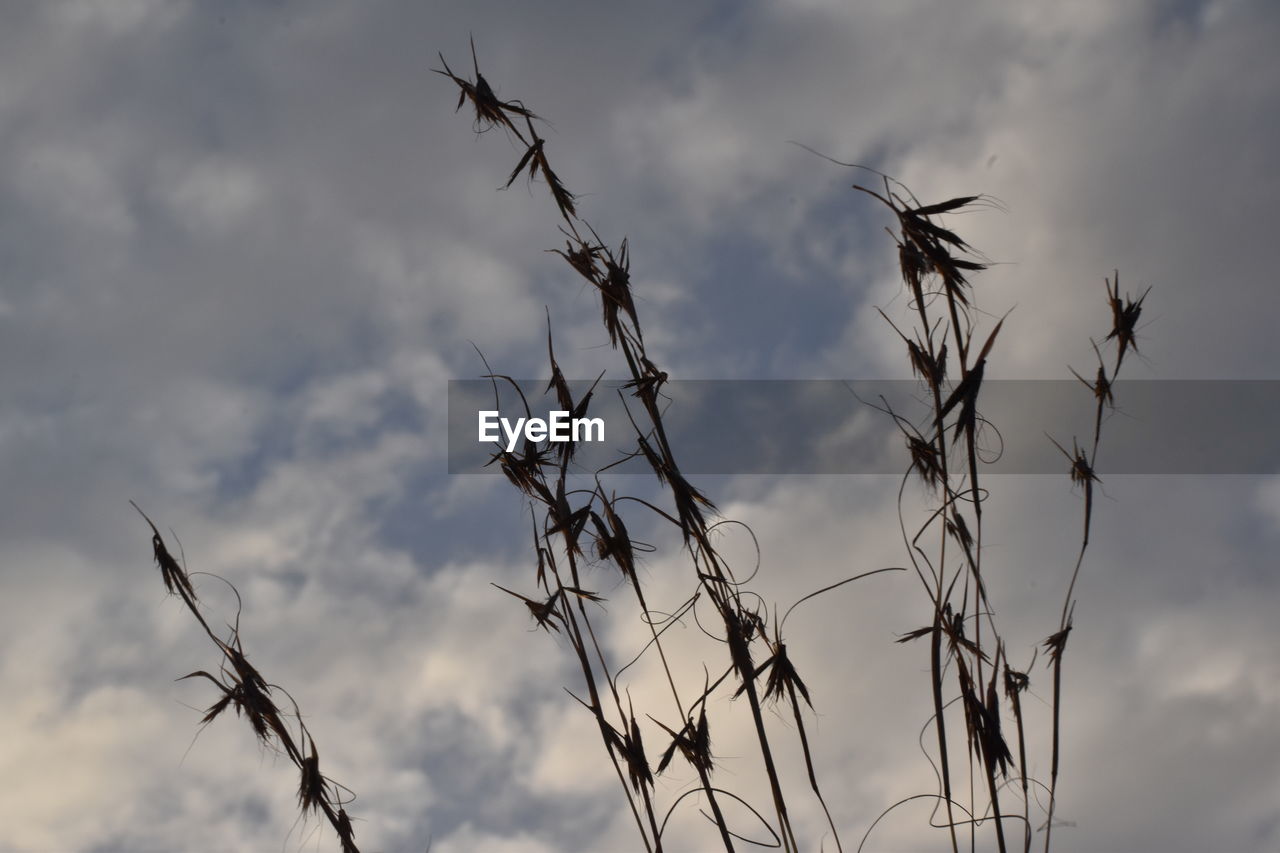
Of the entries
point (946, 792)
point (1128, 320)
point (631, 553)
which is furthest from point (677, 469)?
point (1128, 320)

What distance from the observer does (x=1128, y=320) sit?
1770mm

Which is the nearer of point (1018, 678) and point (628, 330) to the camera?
point (628, 330)

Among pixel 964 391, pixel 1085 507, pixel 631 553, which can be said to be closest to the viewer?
pixel 964 391

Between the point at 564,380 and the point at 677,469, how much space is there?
10.3 inches

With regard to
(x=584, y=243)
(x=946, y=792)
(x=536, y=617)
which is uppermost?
(x=584, y=243)

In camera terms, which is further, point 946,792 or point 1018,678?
point 1018,678

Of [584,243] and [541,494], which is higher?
[584,243]

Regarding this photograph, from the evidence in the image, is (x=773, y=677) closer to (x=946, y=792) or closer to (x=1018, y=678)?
(x=946, y=792)

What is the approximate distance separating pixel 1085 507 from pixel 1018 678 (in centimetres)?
34

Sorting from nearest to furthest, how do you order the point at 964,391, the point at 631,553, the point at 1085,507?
the point at 964,391
the point at 631,553
the point at 1085,507

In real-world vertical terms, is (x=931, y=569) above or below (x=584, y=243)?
below

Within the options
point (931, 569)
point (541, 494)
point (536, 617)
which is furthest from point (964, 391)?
point (536, 617)

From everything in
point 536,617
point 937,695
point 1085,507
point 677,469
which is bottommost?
point 937,695

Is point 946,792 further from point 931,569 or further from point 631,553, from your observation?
point 631,553
